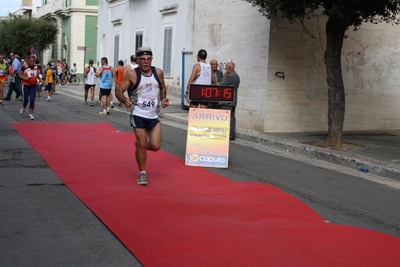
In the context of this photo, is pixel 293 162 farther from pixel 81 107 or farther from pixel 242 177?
pixel 81 107

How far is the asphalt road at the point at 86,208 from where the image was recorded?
17.6 ft

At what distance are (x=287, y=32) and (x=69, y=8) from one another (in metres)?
33.5

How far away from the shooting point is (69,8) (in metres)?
45.8

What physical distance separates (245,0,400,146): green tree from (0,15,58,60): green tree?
1467 inches

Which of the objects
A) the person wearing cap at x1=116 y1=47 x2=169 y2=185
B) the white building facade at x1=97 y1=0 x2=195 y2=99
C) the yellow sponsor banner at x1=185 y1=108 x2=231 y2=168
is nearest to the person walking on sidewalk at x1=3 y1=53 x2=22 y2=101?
the white building facade at x1=97 y1=0 x2=195 y2=99

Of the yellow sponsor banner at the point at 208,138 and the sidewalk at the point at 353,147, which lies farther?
the sidewalk at the point at 353,147

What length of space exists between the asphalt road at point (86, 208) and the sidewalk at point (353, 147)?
30 cm

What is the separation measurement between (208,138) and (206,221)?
4128mm

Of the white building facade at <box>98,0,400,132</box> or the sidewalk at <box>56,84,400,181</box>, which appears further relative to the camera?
the white building facade at <box>98,0,400,132</box>

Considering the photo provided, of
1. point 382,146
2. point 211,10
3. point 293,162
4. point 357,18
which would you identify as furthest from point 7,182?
point 211,10

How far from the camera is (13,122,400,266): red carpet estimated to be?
17.9 ft

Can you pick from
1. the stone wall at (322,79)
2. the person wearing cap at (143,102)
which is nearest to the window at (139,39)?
the stone wall at (322,79)

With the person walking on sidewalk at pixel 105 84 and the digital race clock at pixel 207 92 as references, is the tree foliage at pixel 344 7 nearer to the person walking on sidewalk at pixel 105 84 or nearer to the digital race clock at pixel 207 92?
the digital race clock at pixel 207 92

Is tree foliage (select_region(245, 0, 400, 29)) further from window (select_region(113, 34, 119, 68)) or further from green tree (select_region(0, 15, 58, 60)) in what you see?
green tree (select_region(0, 15, 58, 60))
